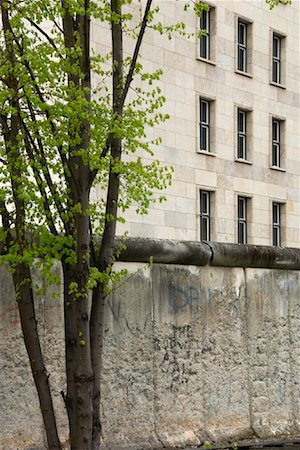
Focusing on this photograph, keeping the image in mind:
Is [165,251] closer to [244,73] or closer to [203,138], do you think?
[203,138]

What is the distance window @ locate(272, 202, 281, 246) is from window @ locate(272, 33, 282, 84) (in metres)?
5.43

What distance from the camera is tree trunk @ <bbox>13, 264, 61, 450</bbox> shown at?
869 centimetres

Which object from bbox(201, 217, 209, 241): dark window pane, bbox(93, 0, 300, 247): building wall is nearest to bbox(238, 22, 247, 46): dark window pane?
bbox(93, 0, 300, 247): building wall

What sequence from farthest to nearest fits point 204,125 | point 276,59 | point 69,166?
point 276,59 → point 204,125 → point 69,166

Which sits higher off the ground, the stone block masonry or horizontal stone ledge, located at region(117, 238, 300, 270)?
horizontal stone ledge, located at region(117, 238, 300, 270)

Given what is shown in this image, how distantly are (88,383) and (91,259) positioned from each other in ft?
2.96

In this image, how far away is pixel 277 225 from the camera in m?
50.6

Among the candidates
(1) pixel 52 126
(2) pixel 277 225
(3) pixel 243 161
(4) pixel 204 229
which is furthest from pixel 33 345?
(2) pixel 277 225

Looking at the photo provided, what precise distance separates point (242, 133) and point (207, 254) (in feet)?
123

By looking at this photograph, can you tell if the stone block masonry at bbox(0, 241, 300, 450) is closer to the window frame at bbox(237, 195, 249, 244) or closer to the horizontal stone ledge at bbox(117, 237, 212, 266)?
the horizontal stone ledge at bbox(117, 237, 212, 266)

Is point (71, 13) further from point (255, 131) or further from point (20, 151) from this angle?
point (255, 131)

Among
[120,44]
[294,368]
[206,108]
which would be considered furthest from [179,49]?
[120,44]

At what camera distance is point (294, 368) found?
12.7m

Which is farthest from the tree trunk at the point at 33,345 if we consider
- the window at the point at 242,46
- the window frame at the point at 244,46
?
the window at the point at 242,46
